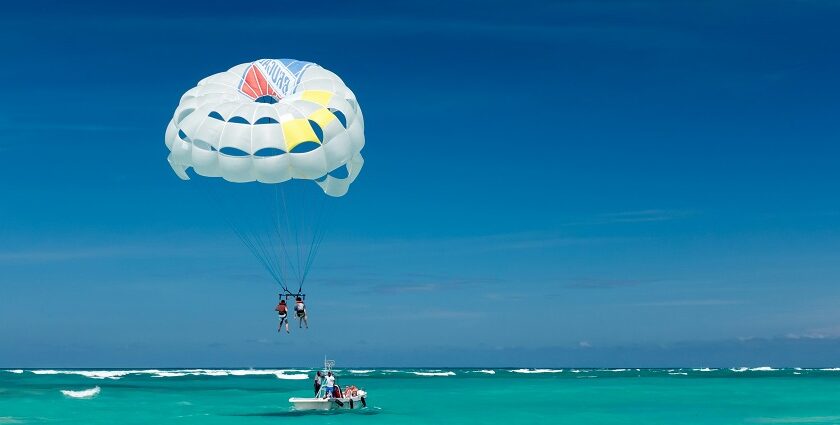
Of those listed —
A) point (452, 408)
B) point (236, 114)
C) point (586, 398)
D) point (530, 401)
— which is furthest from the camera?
point (586, 398)

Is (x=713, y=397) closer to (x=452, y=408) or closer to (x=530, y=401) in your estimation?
(x=530, y=401)

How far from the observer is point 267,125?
2295 centimetres

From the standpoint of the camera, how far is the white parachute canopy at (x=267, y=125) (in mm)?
22844

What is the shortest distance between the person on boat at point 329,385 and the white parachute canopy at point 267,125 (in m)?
8.39

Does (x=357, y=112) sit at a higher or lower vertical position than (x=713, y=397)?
higher

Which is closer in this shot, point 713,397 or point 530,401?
point 530,401

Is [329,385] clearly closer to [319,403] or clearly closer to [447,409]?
[319,403]

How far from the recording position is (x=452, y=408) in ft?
131

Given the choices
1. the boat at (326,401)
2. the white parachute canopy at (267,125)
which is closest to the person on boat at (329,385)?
the boat at (326,401)

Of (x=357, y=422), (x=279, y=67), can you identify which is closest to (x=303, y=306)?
(x=279, y=67)

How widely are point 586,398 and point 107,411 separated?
75.7ft

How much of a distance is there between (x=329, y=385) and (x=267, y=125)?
1194cm

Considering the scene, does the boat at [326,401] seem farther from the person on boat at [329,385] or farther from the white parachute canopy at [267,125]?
the white parachute canopy at [267,125]

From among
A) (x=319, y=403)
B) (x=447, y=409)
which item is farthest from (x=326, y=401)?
(x=447, y=409)
